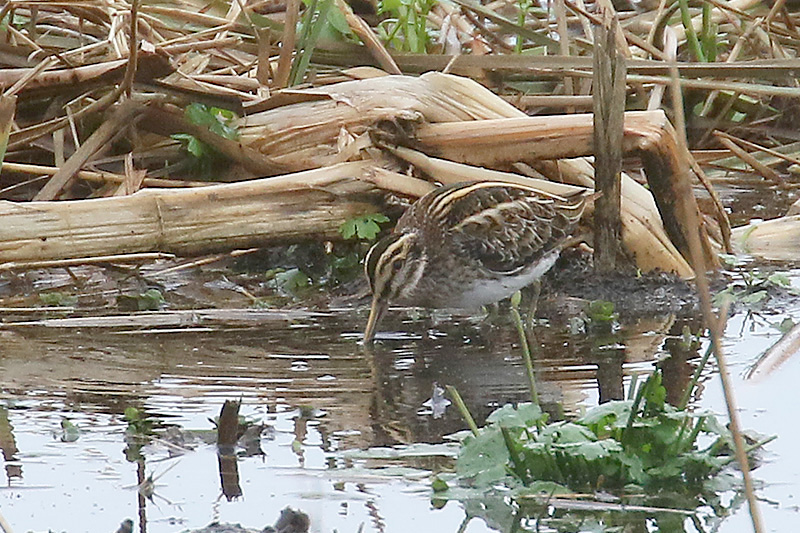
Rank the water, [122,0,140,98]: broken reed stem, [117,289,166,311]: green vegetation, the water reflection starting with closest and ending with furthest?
the water, the water reflection, [117,289,166,311]: green vegetation, [122,0,140,98]: broken reed stem

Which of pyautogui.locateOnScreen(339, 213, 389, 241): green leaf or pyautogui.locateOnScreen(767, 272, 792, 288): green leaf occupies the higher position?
pyautogui.locateOnScreen(339, 213, 389, 241): green leaf

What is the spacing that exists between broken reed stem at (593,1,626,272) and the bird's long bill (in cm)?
106

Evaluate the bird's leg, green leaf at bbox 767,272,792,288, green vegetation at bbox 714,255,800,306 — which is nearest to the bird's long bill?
the bird's leg

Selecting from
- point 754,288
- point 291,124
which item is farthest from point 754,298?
point 291,124

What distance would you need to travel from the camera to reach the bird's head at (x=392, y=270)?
5.55 meters

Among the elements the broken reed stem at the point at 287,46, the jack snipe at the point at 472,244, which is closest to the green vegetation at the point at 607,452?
the jack snipe at the point at 472,244

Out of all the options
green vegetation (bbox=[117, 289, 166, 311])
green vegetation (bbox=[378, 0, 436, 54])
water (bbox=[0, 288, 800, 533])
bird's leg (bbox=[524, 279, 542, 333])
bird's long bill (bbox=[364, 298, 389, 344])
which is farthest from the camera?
green vegetation (bbox=[378, 0, 436, 54])

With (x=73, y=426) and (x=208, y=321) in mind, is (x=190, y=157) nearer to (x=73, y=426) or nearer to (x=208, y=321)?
(x=208, y=321)

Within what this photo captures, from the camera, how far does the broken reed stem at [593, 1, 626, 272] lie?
5.74 meters

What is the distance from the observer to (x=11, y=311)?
18.4ft

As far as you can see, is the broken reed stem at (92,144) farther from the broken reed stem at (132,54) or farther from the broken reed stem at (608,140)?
the broken reed stem at (608,140)

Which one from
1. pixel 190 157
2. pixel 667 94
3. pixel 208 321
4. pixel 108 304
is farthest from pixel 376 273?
pixel 667 94

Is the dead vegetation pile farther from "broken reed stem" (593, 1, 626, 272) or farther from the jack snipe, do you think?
the jack snipe

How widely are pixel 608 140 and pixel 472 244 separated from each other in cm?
68
